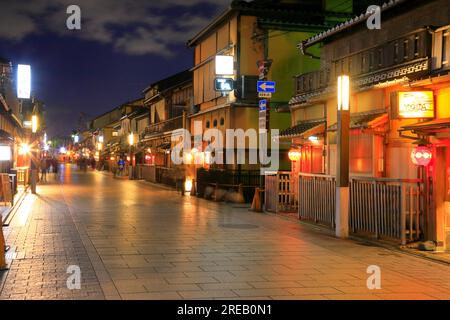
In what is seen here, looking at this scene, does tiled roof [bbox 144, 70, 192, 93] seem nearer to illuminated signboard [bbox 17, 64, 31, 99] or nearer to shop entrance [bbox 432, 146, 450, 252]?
illuminated signboard [bbox 17, 64, 31, 99]

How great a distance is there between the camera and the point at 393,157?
1534 cm

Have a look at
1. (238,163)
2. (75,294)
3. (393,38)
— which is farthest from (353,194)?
(238,163)

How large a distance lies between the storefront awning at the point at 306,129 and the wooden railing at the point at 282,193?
5.54 ft

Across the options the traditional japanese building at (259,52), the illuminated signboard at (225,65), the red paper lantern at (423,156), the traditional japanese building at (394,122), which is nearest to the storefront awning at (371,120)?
the traditional japanese building at (394,122)

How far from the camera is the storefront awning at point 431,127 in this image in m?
11.8

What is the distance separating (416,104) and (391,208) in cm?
268

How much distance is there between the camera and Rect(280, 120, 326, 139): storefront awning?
19733mm

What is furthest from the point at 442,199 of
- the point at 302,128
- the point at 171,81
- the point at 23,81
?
the point at 171,81

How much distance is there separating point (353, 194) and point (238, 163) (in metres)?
13.9

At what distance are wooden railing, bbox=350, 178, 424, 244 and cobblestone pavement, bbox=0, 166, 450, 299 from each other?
0.70m

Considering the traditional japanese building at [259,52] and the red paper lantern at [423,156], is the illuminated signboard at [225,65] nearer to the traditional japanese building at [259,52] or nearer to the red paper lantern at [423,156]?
the traditional japanese building at [259,52]

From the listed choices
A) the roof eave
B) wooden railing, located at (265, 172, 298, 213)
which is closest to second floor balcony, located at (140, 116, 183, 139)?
the roof eave
